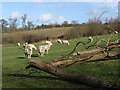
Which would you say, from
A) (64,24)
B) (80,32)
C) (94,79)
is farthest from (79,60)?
(64,24)

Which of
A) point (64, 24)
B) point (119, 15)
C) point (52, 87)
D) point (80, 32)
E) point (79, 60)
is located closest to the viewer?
point (52, 87)

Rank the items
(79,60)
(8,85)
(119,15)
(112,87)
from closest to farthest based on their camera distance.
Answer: (112,87)
(8,85)
(79,60)
(119,15)

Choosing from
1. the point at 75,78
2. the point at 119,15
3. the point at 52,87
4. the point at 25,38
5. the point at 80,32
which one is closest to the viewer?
the point at 75,78

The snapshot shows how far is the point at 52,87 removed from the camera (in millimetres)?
5469

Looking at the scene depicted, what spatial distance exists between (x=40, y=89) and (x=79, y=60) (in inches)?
87.0

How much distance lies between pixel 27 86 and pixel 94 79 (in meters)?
2.47

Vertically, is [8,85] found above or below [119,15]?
below

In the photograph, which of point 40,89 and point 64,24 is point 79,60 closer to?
point 40,89

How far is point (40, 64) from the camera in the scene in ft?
18.1

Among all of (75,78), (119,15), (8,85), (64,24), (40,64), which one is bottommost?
(8,85)

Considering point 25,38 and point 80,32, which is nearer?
point 80,32

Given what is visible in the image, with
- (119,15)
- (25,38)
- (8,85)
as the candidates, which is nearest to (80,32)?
(25,38)

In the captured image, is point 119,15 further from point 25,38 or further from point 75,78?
point 25,38

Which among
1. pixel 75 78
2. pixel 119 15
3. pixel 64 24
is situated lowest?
pixel 75 78
